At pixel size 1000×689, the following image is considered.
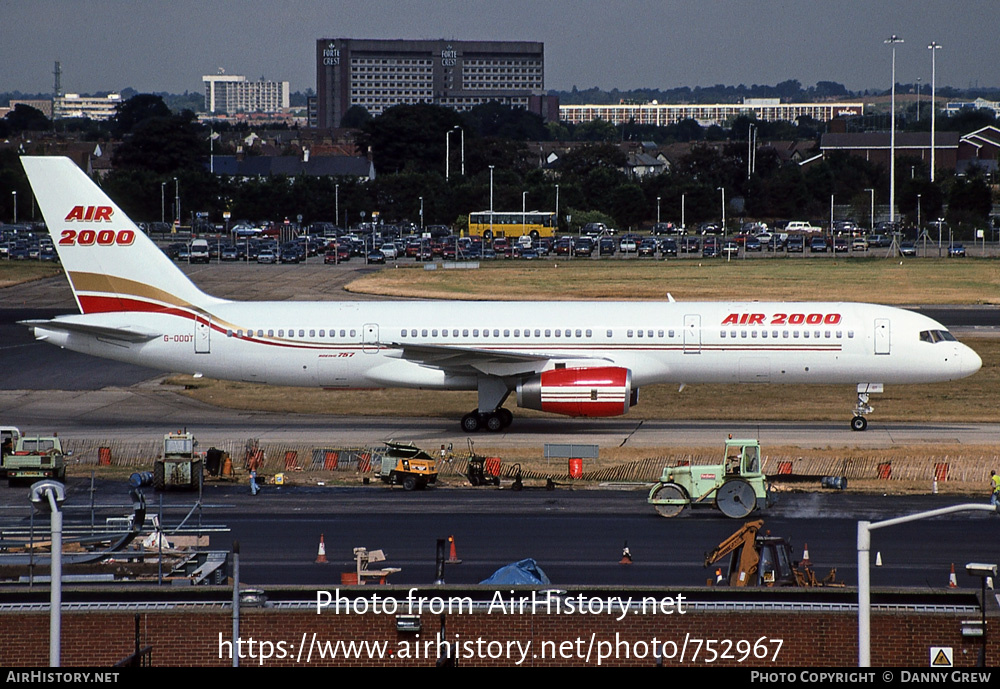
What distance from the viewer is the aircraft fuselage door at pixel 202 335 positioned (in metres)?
46.7

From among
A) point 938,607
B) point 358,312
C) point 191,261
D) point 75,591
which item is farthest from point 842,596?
point 191,261

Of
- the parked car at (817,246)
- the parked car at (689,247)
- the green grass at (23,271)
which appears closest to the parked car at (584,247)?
the parked car at (689,247)

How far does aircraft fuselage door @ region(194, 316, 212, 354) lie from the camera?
4669 cm

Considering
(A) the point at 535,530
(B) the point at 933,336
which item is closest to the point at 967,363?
(B) the point at 933,336

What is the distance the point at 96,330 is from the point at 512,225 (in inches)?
4915

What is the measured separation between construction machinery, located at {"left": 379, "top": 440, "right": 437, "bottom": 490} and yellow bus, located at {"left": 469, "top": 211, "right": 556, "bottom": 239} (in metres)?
128

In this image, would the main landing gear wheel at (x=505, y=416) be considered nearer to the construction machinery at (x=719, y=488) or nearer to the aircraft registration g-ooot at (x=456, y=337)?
the aircraft registration g-ooot at (x=456, y=337)

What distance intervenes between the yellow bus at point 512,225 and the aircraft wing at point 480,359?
12030cm

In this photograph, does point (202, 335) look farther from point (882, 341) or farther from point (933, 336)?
point (933, 336)

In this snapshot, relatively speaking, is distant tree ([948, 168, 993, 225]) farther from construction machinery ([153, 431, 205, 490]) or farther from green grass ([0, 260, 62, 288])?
construction machinery ([153, 431, 205, 490])

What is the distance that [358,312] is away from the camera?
4734 centimetres

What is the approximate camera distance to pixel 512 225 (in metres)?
169
